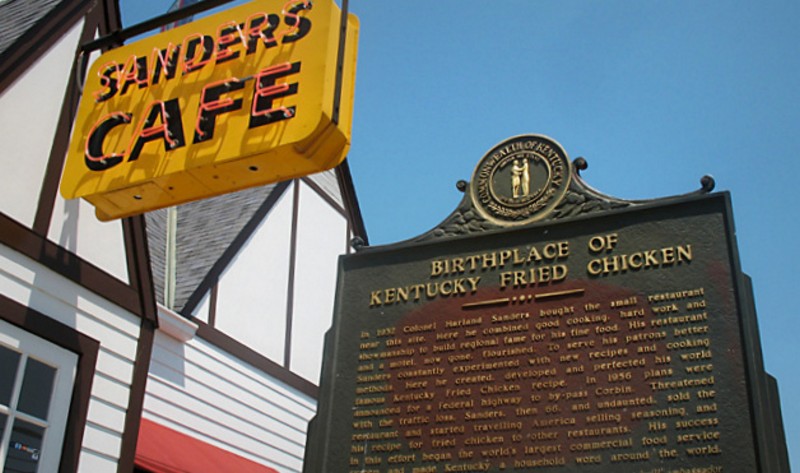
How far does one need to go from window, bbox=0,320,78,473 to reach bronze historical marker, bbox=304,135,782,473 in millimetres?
2754

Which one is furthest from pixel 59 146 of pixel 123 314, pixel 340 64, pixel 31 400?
pixel 340 64

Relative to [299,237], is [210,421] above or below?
below

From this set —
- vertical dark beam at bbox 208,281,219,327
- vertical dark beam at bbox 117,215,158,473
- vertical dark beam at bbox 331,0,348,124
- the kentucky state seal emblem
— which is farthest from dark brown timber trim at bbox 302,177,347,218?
the kentucky state seal emblem

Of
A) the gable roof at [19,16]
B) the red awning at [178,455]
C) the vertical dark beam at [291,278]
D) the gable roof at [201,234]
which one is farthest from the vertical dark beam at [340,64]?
the vertical dark beam at [291,278]

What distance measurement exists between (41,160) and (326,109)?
11.4 ft

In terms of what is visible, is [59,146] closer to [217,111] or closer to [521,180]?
[217,111]

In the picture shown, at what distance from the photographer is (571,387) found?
624 cm

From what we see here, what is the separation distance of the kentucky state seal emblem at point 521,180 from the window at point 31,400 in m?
4.37

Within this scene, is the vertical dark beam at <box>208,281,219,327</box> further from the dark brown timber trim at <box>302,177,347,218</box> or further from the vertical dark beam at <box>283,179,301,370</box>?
the dark brown timber trim at <box>302,177,347,218</box>

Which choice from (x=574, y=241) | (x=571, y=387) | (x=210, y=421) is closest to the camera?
(x=571, y=387)

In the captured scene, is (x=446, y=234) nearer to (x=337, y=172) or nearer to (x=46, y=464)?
(x=46, y=464)

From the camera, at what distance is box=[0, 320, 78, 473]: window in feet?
24.8

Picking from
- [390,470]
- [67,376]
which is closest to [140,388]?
[67,376]

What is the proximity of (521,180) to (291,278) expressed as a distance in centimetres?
776
